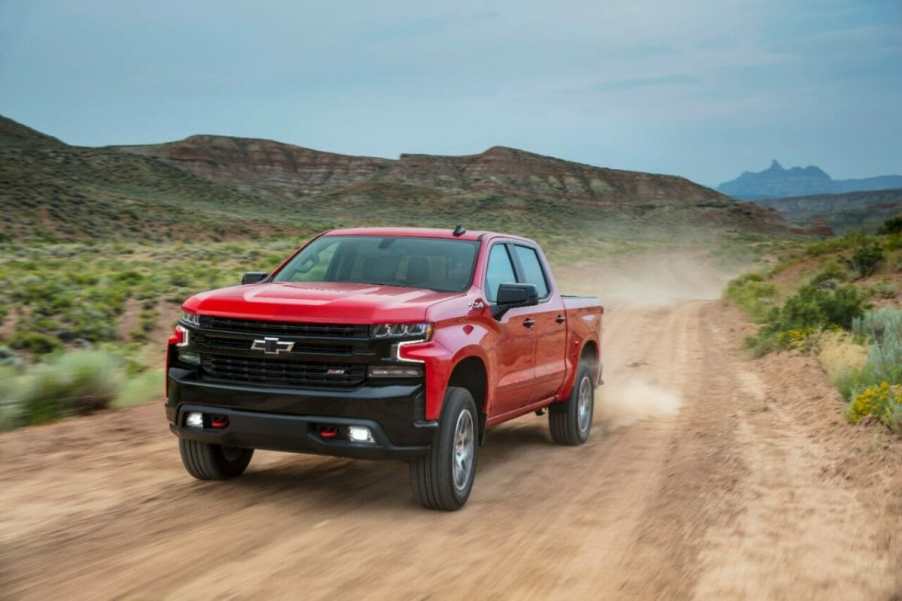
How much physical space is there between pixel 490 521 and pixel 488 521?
13 millimetres

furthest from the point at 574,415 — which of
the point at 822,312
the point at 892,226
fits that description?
the point at 892,226

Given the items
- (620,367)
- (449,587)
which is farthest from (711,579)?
(620,367)

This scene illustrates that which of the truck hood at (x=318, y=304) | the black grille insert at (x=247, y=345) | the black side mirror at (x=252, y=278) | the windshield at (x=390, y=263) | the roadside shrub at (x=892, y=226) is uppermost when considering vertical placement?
the roadside shrub at (x=892, y=226)

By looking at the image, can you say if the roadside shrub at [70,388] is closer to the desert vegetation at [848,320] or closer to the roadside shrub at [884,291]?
the desert vegetation at [848,320]

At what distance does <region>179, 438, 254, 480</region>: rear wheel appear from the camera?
711 cm

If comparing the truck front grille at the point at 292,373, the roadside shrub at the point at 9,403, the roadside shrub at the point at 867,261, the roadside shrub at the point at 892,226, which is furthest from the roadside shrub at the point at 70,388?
the roadside shrub at the point at 892,226

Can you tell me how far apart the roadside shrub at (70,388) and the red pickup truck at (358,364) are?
375cm

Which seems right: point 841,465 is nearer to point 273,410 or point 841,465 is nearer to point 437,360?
point 437,360

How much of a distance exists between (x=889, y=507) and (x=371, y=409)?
11.5ft

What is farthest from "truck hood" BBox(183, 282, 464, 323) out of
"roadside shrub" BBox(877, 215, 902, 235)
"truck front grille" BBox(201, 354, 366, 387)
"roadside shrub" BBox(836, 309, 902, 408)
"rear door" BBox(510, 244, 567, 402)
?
"roadside shrub" BBox(877, 215, 902, 235)

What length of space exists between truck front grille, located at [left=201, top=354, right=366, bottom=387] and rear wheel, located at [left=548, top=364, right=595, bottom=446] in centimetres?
359

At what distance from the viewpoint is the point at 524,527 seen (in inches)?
255

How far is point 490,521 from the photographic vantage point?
21.7 ft

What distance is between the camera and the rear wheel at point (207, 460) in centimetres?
711
